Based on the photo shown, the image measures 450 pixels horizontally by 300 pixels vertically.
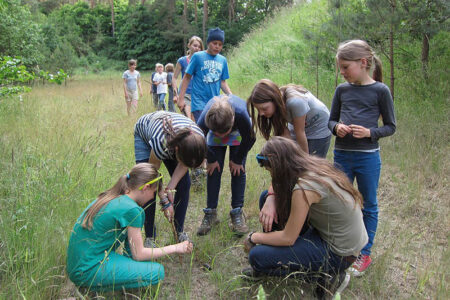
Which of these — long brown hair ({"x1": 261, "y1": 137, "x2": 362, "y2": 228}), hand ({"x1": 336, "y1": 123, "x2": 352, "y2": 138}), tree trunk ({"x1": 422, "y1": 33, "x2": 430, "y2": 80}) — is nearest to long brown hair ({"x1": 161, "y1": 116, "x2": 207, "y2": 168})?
long brown hair ({"x1": 261, "y1": 137, "x2": 362, "y2": 228})

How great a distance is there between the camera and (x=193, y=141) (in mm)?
2141

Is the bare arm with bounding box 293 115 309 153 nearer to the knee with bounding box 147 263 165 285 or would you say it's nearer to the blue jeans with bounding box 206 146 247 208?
the blue jeans with bounding box 206 146 247 208

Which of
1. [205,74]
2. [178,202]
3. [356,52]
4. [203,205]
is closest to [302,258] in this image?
[178,202]

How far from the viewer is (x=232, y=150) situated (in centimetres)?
302

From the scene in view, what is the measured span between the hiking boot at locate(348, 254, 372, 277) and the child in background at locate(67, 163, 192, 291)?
1286 mm

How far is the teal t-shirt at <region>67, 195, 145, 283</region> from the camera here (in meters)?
1.93

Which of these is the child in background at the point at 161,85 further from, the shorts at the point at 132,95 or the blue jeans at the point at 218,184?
the blue jeans at the point at 218,184

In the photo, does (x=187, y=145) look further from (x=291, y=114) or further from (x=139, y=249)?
(x=291, y=114)

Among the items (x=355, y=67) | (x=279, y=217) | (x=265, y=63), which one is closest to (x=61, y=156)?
(x=279, y=217)

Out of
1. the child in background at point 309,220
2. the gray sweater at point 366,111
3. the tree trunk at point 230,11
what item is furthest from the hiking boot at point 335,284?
the tree trunk at point 230,11

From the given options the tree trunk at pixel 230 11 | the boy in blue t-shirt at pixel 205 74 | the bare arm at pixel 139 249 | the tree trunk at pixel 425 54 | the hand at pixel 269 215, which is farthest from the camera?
the tree trunk at pixel 230 11

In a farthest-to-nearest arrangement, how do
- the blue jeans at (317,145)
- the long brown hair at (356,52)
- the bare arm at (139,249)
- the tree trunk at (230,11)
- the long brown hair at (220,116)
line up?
the tree trunk at (230,11) → the blue jeans at (317,145) → the long brown hair at (220,116) → the long brown hair at (356,52) → the bare arm at (139,249)

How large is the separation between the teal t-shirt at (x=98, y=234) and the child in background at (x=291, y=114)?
1.15 meters

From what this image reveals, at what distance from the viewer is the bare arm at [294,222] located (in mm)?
1865
